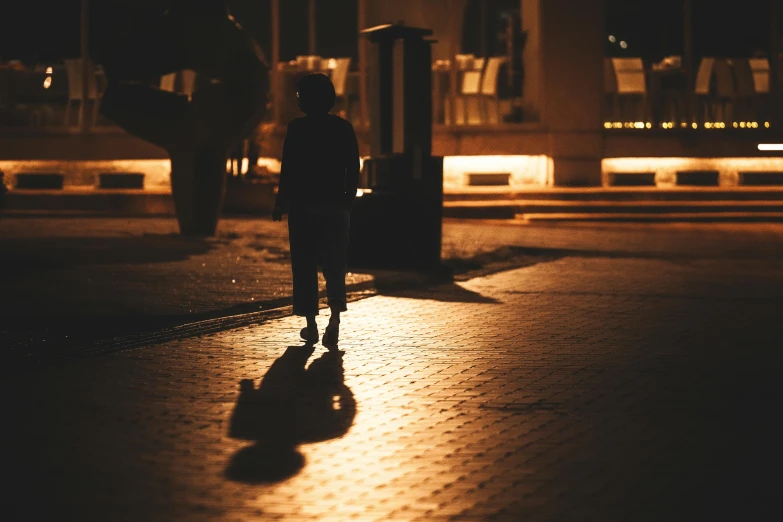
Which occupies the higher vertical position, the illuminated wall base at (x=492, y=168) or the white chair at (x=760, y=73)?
the white chair at (x=760, y=73)

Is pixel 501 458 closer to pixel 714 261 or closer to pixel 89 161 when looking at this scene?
pixel 714 261

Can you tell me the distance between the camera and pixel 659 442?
6.29 metres

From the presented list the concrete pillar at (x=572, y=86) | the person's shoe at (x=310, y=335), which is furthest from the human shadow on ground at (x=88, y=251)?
the concrete pillar at (x=572, y=86)

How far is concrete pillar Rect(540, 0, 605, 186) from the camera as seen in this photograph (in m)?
22.0

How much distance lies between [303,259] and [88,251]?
6572mm

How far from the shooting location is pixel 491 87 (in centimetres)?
2256

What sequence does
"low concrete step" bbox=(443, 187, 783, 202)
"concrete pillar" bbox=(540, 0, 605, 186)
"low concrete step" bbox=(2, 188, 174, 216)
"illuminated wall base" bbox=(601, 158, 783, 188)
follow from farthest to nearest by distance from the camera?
"illuminated wall base" bbox=(601, 158, 783, 188) < "concrete pillar" bbox=(540, 0, 605, 186) < "low concrete step" bbox=(443, 187, 783, 202) < "low concrete step" bbox=(2, 188, 174, 216)

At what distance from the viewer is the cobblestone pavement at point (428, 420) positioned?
5.27 metres

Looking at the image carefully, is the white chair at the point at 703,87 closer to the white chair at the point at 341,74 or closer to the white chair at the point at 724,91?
the white chair at the point at 724,91

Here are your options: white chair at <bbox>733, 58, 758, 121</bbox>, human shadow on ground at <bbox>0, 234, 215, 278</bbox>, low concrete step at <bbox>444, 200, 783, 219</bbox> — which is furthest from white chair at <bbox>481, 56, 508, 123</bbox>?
human shadow on ground at <bbox>0, 234, 215, 278</bbox>

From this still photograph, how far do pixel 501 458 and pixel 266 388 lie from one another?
203cm

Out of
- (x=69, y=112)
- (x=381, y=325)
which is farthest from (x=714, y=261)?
(x=69, y=112)

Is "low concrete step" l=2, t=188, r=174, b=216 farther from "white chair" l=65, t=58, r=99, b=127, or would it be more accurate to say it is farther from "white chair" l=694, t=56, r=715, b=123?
"white chair" l=694, t=56, r=715, b=123

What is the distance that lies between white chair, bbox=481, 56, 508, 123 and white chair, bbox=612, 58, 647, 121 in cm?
192
